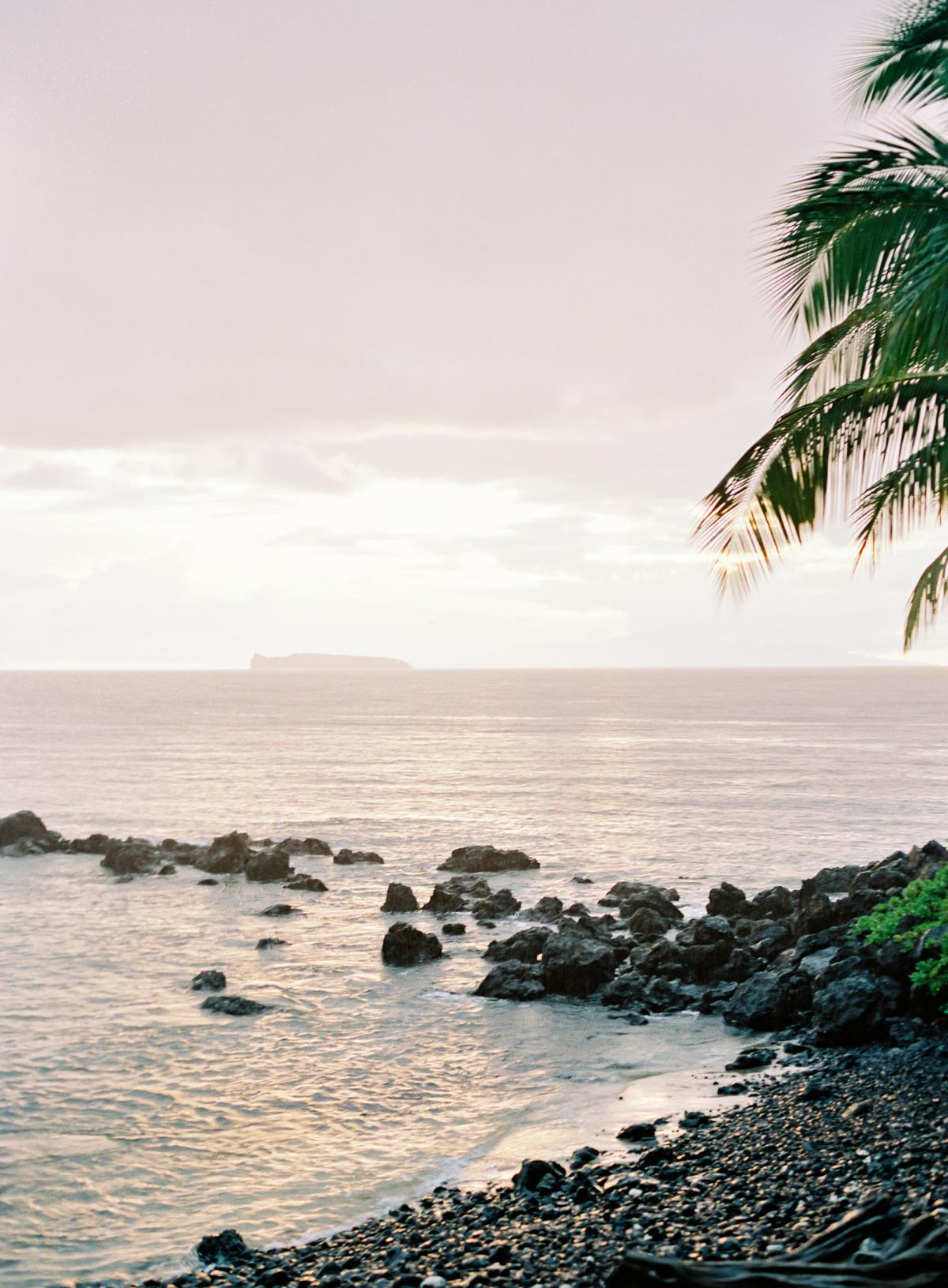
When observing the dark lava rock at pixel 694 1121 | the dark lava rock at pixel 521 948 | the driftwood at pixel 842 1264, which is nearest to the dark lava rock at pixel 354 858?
the dark lava rock at pixel 521 948

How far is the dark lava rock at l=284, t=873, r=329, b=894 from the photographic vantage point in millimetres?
39031

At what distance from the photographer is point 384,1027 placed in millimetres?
21766

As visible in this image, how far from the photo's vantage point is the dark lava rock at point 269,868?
Result: 41.3 metres

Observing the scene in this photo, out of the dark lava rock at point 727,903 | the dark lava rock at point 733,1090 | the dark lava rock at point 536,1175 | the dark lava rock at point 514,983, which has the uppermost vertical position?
the dark lava rock at point 536,1175

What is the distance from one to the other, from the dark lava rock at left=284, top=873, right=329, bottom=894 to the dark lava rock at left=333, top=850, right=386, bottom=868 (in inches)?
185

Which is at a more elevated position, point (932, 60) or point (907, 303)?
point (932, 60)

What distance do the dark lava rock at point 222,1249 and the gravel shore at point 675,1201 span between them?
2 cm

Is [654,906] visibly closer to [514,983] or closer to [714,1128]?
[514,983]

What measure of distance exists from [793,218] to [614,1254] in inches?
433

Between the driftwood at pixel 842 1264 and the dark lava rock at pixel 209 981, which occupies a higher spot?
the driftwood at pixel 842 1264

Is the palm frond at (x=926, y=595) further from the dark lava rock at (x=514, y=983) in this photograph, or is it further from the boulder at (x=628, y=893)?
the boulder at (x=628, y=893)

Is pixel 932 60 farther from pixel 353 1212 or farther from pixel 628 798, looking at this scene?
pixel 628 798

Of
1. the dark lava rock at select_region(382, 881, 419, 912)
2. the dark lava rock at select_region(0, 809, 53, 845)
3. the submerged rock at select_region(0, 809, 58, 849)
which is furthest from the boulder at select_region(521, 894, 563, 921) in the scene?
the dark lava rock at select_region(0, 809, 53, 845)

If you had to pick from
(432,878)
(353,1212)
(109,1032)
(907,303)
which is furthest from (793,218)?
(432,878)
